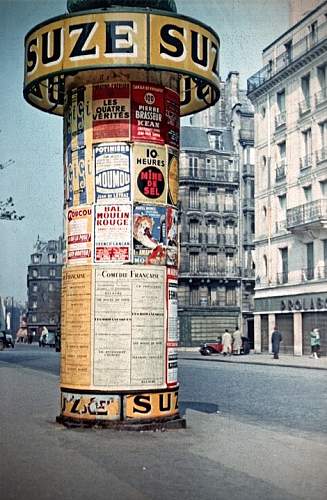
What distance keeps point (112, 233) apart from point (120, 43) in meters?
2.03

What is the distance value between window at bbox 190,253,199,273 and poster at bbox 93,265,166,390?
2101 inches

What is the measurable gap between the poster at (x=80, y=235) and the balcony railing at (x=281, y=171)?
104 ft

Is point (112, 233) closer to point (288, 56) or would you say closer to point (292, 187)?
point (292, 187)

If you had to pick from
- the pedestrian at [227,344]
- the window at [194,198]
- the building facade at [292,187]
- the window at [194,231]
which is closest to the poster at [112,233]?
the building facade at [292,187]

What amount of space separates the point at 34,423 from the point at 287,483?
13.0ft

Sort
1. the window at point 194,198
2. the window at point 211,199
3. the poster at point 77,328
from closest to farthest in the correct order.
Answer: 1. the poster at point 77,328
2. the window at point 194,198
3. the window at point 211,199

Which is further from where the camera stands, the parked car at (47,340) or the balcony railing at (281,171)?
the parked car at (47,340)

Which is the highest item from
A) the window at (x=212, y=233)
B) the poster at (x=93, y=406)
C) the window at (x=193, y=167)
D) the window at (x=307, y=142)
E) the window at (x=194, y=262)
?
the window at (x=193, y=167)

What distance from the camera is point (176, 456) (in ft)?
23.4

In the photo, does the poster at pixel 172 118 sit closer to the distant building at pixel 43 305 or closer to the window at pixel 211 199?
the window at pixel 211 199

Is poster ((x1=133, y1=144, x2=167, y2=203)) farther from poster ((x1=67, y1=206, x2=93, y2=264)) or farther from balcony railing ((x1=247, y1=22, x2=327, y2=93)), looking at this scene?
balcony railing ((x1=247, y1=22, x2=327, y2=93))

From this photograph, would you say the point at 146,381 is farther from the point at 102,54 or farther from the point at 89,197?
the point at 102,54

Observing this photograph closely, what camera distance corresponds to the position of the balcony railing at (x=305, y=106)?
37.2 metres

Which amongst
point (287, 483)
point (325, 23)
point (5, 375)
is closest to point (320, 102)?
point (325, 23)
